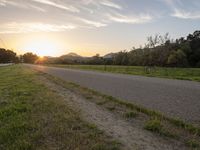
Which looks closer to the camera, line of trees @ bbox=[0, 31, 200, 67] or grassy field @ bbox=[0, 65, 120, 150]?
grassy field @ bbox=[0, 65, 120, 150]

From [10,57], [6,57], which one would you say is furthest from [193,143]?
[10,57]

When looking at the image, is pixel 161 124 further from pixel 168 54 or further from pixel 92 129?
pixel 168 54

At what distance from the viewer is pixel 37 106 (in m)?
9.27

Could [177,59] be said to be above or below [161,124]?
above

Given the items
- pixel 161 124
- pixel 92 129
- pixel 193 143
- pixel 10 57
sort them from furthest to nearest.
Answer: pixel 10 57
pixel 161 124
pixel 92 129
pixel 193 143

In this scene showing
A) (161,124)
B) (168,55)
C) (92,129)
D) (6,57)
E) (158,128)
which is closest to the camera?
(92,129)

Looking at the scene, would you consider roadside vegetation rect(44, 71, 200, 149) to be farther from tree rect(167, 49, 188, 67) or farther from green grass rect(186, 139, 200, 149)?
tree rect(167, 49, 188, 67)

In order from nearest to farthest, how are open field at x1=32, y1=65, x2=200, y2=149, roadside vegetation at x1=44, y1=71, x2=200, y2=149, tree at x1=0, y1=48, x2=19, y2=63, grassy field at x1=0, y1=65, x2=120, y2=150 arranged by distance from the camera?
1. grassy field at x1=0, y1=65, x2=120, y2=150
2. open field at x1=32, y1=65, x2=200, y2=149
3. roadside vegetation at x1=44, y1=71, x2=200, y2=149
4. tree at x1=0, y1=48, x2=19, y2=63

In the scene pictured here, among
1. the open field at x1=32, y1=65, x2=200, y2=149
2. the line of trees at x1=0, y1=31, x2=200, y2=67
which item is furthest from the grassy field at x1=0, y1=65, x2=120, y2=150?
the line of trees at x1=0, y1=31, x2=200, y2=67

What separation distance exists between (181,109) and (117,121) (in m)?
2.73

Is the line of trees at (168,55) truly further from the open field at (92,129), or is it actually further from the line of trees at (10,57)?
the line of trees at (10,57)

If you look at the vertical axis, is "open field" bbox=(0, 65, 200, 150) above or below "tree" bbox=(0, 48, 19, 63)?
below

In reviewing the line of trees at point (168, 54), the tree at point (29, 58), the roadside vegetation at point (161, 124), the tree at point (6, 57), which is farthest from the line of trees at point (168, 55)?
the tree at point (29, 58)

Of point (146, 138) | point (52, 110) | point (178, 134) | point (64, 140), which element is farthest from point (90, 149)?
point (52, 110)
